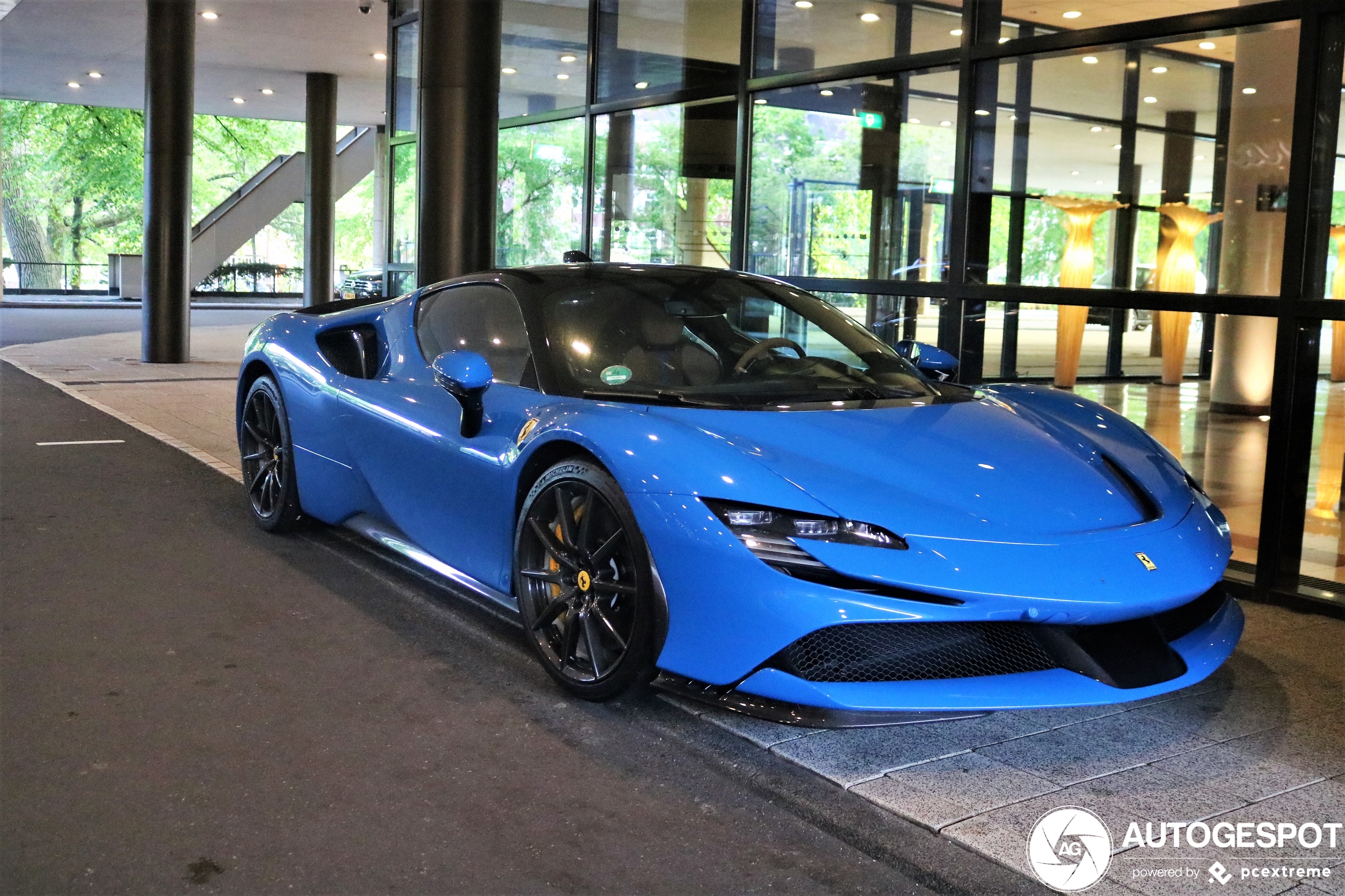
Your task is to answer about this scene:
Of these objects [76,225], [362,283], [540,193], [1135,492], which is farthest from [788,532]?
[76,225]

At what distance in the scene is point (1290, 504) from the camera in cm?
520

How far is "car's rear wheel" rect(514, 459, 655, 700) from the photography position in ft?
11.5

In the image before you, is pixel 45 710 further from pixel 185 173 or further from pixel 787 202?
pixel 185 173

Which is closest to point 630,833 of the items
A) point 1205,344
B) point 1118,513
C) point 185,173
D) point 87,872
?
point 87,872

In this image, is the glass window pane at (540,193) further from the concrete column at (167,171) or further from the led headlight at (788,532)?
the led headlight at (788,532)

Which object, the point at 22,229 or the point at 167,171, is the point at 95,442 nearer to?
the point at 167,171

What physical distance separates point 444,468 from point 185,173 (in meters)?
12.0

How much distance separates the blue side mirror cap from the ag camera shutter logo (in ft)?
6.99

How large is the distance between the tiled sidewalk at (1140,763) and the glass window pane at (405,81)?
1005cm

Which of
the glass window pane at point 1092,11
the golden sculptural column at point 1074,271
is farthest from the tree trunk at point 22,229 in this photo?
the golden sculptural column at point 1074,271

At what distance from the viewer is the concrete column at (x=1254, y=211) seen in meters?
5.20

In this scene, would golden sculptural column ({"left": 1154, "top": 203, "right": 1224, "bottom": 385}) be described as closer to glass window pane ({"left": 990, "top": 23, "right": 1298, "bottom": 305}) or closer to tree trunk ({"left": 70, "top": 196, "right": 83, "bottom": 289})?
glass window pane ({"left": 990, "top": 23, "right": 1298, "bottom": 305})

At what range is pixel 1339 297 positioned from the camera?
5043 mm

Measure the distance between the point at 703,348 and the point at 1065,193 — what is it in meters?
2.91
